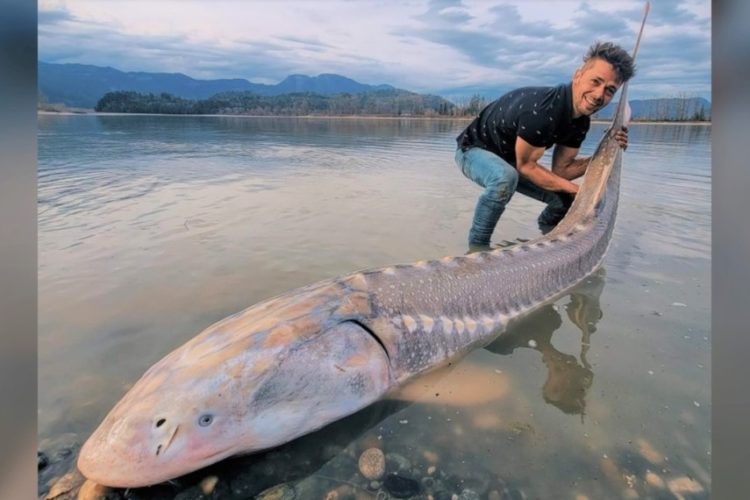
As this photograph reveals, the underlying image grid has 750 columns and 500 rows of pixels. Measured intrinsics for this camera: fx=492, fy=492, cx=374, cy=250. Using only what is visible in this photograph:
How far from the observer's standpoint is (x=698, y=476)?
4.86 ft

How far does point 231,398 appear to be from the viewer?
4.60 ft

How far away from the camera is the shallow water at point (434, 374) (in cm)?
150

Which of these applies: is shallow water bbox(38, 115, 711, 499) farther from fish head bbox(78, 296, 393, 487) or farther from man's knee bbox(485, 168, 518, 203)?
man's knee bbox(485, 168, 518, 203)

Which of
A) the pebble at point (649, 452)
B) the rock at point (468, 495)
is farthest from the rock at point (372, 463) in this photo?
the pebble at point (649, 452)

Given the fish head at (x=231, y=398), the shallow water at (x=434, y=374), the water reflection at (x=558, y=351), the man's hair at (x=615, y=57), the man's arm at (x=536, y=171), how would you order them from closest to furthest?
the fish head at (x=231, y=398)
the shallow water at (x=434, y=374)
the water reflection at (x=558, y=351)
the man's hair at (x=615, y=57)
the man's arm at (x=536, y=171)

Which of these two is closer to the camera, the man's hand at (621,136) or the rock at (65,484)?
the rock at (65,484)

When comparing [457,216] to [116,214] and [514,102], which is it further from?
[116,214]

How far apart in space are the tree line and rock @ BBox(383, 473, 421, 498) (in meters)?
3.24

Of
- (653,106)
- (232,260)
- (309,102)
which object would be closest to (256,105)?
(309,102)

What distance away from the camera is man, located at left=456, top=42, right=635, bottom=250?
3.30 metres

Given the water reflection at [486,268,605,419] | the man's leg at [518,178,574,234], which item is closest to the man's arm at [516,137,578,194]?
the man's leg at [518,178,574,234]

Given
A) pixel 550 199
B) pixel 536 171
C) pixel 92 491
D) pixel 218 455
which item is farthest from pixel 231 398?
pixel 550 199

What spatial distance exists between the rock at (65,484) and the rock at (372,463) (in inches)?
30.9

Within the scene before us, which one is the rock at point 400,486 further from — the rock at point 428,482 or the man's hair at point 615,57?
the man's hair at point 615,57
